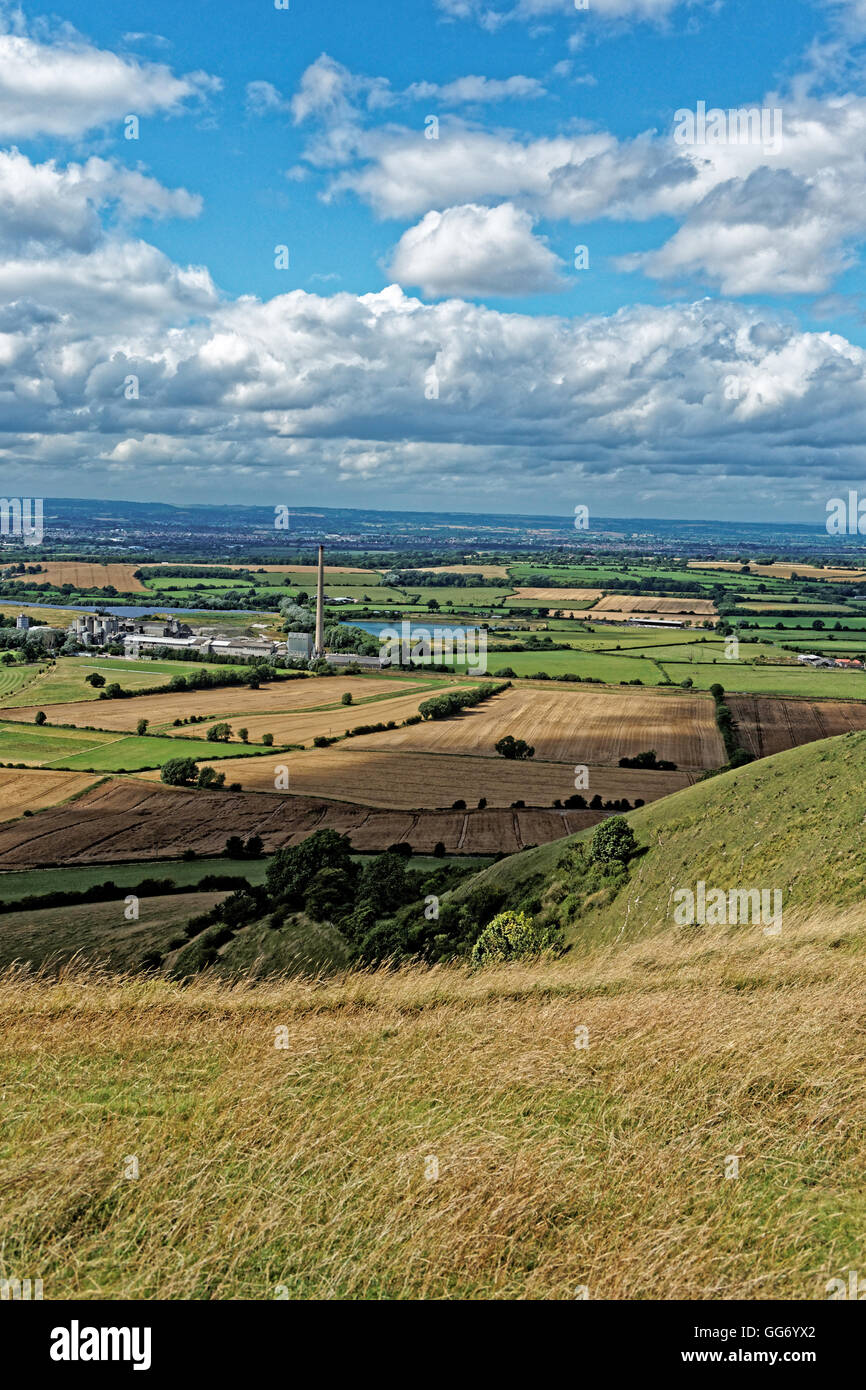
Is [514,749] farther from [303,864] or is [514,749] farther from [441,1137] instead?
[441,1137]

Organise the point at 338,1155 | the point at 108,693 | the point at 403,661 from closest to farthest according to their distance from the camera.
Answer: the point at 338,1155 < the point at 108,693 < the point at 403,661

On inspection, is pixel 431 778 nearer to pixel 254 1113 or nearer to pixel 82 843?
pixel 82 843

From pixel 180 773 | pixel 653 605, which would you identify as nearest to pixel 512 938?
pixel 180 773

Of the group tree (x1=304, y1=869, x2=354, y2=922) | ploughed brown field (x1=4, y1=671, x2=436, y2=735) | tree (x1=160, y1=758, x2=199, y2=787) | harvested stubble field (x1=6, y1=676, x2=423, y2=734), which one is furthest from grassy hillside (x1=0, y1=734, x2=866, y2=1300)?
harvested stubble field (x1=6, y1=676, x2=423, y2=734)

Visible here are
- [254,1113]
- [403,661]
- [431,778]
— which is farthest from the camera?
[403,661]

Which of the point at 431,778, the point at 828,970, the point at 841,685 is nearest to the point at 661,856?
the point at 828,970

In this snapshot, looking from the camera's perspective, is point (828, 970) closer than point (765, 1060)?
No

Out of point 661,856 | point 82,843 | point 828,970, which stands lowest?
point 82,843

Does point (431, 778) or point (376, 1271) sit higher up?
point (376, 1271)
